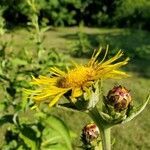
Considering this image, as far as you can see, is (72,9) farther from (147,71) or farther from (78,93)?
(78,93)

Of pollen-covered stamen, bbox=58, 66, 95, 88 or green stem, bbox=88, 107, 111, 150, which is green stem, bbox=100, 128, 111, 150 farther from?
pollen-covered stamen, bbox=58, 66, 95, 88

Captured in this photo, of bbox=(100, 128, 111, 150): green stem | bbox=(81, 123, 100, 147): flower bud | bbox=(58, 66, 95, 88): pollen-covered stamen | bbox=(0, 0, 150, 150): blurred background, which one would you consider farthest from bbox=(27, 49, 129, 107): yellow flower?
bbox=(0, 0, 150, 150): blurred background

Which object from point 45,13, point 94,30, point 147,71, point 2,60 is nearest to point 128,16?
point 94,30

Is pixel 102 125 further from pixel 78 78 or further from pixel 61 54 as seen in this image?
pixel 61 54

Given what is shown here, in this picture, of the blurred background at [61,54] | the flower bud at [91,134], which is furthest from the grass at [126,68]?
the flower bud at [91,134]

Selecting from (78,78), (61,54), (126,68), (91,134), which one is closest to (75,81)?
(78,78)

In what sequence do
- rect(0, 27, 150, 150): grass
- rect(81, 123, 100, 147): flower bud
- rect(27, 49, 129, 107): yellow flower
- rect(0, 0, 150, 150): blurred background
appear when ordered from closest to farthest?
rect(27, 49, 129, 107): yellow flower, rect(81, 123, 100, 147): flower bud, rect(0, 0, 150, 150): blurred background, rect(0, 27, 150, 150): grass

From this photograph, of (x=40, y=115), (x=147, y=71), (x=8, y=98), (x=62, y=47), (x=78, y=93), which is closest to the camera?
(x=78, y=93)
